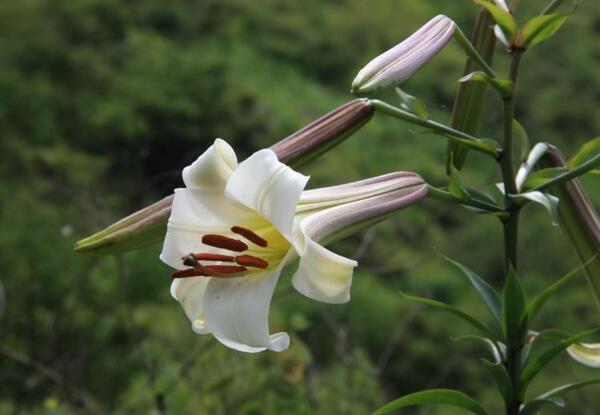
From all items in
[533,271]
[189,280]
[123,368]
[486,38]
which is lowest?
[533,271]

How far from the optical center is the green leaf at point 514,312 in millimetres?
732

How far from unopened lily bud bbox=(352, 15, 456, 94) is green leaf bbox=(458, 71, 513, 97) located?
3cm

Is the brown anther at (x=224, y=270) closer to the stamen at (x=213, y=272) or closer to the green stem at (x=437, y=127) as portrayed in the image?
the stamen at (x=213, y=272)

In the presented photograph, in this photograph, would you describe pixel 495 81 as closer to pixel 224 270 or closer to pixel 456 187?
pixel 456 187

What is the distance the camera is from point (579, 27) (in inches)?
334

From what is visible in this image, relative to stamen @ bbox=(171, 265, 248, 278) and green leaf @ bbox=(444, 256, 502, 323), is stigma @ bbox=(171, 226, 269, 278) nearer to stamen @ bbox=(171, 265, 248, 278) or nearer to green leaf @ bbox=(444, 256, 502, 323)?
stamen @ bbox=(171, 265, 248, 278)

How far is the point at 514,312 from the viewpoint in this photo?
0.74 metres

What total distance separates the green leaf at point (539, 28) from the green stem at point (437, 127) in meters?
0.08

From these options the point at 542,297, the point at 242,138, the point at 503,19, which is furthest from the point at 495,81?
the point at 242,138

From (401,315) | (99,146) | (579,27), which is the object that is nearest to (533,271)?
(401,315)

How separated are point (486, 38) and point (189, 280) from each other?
0.29 meters

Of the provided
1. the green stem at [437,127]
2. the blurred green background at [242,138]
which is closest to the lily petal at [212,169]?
the green stem at [437,127]

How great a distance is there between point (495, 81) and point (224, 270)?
23 cm

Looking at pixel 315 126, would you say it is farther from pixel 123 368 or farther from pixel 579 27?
pixel 579 27
